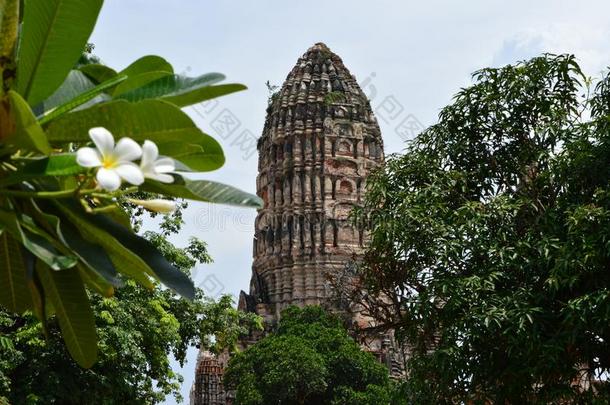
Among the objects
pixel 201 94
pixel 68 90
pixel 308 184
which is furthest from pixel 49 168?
pixel 308 184

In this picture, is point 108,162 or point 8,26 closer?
point 108,162

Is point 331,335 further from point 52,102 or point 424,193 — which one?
point 52,102

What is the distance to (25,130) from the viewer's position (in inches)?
95.0

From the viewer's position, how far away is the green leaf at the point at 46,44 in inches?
103

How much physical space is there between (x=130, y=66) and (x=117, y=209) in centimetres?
50

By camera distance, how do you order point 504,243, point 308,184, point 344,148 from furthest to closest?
point 344,148
point 308,184
point 504,243

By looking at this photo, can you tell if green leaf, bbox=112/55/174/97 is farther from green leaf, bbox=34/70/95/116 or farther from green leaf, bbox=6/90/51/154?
green leaf, bbox=6/90/51/154

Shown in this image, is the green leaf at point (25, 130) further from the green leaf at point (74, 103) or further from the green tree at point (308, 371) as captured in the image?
the green tree at point (308, 371)

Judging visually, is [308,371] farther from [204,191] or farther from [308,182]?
[204,191]

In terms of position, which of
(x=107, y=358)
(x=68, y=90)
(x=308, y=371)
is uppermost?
(x=308, y=371)

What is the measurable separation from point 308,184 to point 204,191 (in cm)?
3927

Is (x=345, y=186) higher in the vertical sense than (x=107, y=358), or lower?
higher

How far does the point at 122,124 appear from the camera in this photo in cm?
258

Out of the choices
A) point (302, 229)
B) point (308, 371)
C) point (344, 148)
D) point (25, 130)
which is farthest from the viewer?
point (344, 148)
